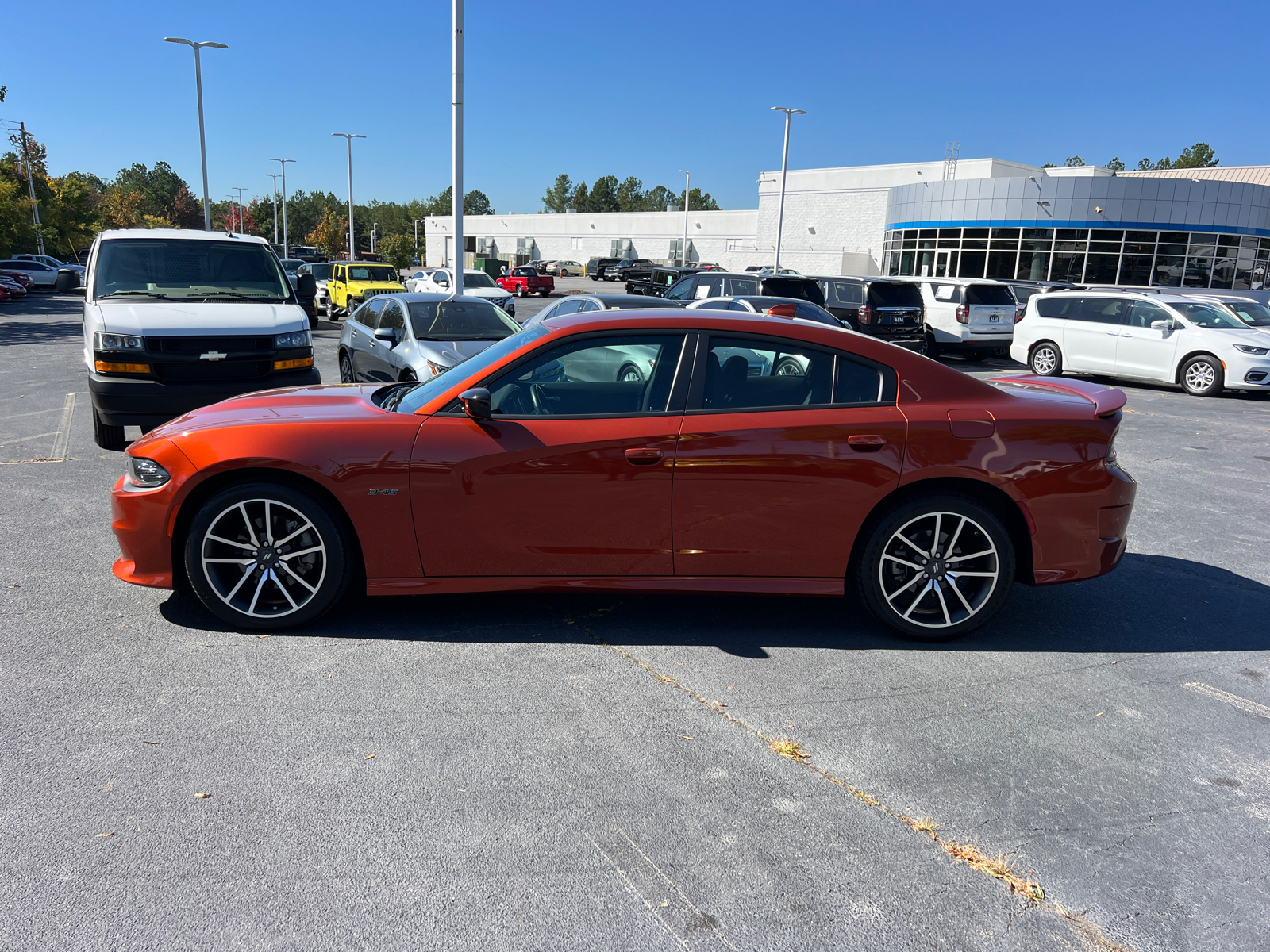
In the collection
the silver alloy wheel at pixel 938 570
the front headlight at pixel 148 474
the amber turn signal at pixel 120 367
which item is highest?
the amber turn signal at pixel 120 367

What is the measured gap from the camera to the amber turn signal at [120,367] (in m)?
7.71

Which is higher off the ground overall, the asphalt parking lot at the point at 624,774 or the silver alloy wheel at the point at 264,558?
the silver alloy wheel at the point at 264,558

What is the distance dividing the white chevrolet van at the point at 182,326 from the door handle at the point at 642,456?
5.26 m

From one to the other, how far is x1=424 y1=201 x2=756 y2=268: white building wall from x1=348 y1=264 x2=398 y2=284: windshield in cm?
4067

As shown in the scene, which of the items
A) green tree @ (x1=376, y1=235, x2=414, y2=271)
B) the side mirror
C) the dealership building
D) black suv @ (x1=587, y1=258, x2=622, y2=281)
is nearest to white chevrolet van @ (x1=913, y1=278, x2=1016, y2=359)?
the side mirror

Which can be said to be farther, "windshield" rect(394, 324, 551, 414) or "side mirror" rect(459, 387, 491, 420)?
"windshield" rect(394, 324, 551, 414)

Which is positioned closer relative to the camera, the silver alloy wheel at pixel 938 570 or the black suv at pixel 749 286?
the silver alloy wheel at pixel 938 570

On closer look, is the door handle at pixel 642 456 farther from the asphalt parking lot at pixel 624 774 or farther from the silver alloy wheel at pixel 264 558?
the silver alloy wheel at pixel 264 558

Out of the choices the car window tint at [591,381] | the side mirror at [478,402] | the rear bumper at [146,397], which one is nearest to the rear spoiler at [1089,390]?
the car window tint at [591,381]

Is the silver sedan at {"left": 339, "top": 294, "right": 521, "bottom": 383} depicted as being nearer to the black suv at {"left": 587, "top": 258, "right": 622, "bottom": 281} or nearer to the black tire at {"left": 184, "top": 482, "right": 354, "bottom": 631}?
the black tire at {"left": 184, "top": 482, "right": 354, "bottom": 631}

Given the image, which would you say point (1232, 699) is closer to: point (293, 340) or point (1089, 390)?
point (1089, 390)

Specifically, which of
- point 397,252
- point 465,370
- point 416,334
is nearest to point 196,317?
point 416,334

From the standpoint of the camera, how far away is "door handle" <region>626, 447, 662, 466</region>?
4.18 metres

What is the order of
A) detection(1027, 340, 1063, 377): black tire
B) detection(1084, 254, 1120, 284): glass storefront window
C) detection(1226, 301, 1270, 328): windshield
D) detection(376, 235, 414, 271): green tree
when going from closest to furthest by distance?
detection(1226, 301, 1270, 328): windshield
detection(1027, 340, 1063, 377): black tire
detection(1084, 254, 1120, 284): glass storefront window
detection(376, 235, 414, 271): green tree
